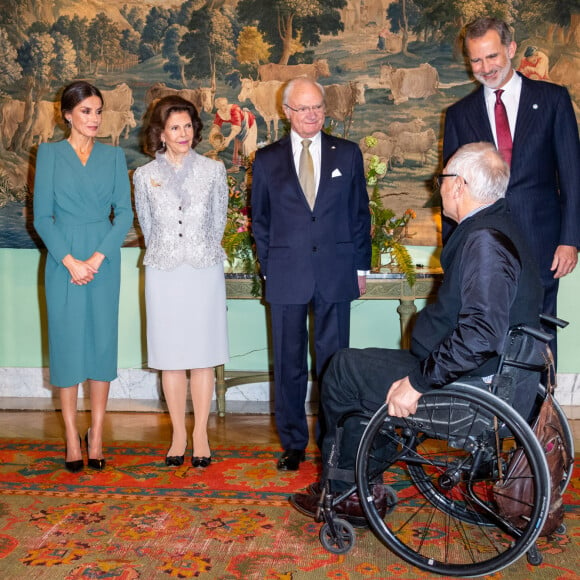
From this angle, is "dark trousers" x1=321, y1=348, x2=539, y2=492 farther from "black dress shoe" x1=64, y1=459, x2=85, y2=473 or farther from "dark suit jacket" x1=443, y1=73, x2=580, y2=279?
"black dress shoe" x1=64, y1=459, x2=85, y2=473

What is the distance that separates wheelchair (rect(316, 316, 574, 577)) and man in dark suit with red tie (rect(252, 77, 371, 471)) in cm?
90

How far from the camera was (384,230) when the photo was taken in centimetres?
488

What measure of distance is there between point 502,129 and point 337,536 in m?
1.95

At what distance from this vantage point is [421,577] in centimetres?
276

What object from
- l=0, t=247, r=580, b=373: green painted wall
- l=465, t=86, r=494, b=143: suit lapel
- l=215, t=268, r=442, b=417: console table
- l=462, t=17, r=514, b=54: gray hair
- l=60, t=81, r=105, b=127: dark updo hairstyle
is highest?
l=462, t=17, r=514, b=54: gray hair

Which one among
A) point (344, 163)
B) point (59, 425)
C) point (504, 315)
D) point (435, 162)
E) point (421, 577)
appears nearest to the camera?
point (504, 315)

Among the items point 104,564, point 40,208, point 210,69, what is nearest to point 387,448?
point 104,564

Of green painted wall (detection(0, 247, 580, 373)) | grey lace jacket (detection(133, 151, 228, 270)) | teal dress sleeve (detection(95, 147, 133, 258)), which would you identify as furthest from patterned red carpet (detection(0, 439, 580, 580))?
green painted wall (detection(0, 247, 580, 373))

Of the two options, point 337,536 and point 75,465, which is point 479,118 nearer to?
point 337,536

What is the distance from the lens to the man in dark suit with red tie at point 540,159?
11.6 feet

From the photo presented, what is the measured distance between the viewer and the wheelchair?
247 centimetres

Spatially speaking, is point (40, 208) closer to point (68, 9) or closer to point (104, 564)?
point (104, 564)

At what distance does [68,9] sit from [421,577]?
4283 mm

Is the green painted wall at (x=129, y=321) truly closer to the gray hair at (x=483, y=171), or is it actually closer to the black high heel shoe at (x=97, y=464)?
the black high heel shoe at (x=97, y=464)
